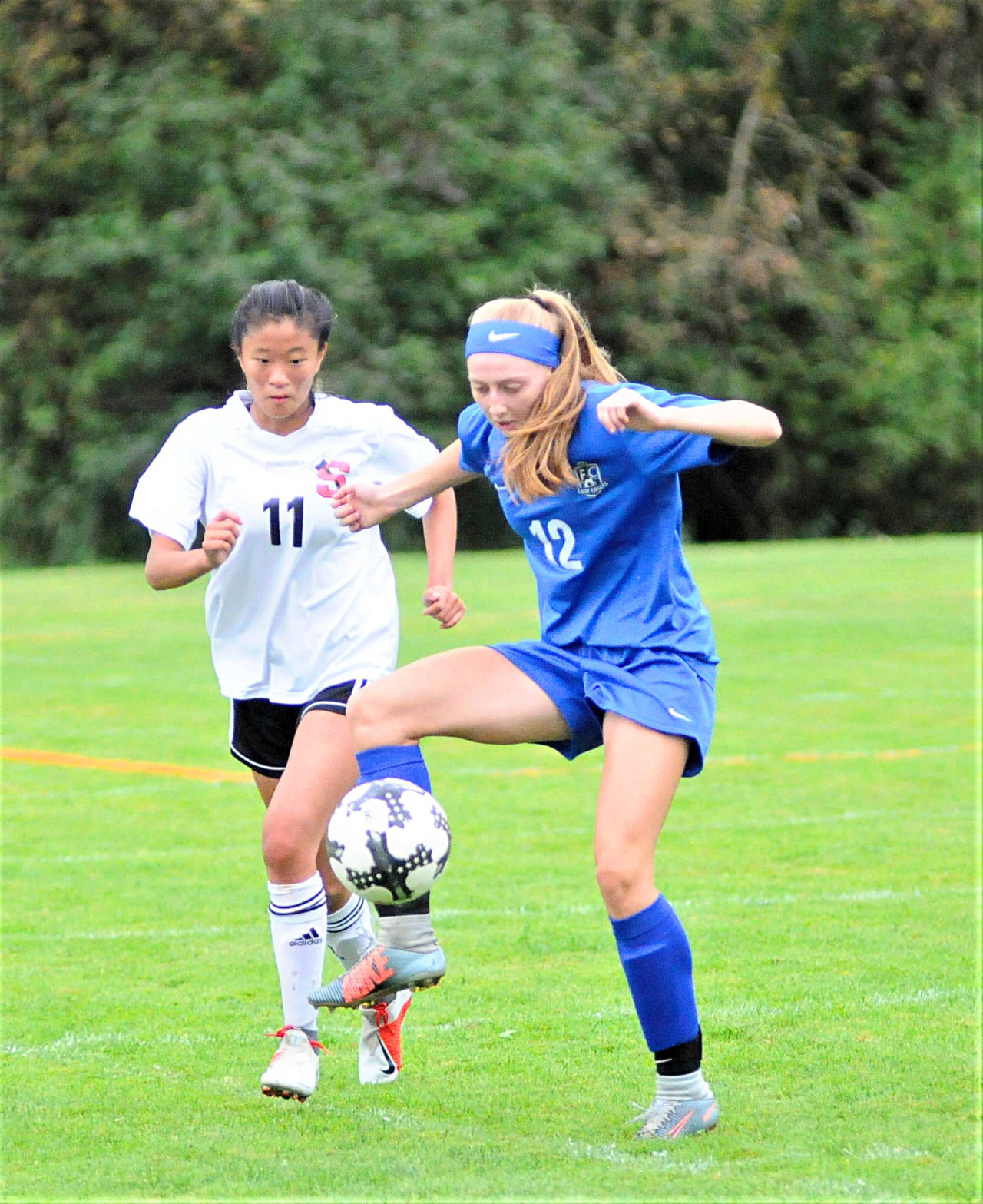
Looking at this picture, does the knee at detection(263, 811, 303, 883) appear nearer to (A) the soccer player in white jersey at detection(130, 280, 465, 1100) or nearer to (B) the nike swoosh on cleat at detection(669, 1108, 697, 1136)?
(A) the soccer player in white jersey at detection(130, 280, 465, 1100)

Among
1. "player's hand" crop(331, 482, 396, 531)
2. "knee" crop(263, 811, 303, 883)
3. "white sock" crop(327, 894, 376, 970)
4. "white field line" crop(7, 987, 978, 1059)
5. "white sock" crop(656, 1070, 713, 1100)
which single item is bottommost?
"white field line" crop(7, 987, 978, 1059)

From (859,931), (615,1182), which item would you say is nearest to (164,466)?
(615,1182)

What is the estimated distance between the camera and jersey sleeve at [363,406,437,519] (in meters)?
5.29

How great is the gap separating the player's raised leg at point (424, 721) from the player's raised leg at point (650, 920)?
0.23m

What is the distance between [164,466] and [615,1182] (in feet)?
7.48

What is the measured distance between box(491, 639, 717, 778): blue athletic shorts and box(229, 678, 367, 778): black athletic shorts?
851 mm

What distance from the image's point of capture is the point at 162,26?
102 feet

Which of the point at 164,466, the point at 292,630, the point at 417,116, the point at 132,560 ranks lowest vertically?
the point at 132,560

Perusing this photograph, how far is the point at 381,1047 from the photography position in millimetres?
4953

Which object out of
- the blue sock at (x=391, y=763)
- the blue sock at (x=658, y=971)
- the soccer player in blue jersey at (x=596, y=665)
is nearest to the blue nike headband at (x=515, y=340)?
the soccer player in blue jersey at (x=596, y=665)

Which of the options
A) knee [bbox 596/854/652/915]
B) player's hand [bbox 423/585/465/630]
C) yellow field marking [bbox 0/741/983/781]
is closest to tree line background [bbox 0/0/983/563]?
yellow field marking [bbox 0/741/983/781]

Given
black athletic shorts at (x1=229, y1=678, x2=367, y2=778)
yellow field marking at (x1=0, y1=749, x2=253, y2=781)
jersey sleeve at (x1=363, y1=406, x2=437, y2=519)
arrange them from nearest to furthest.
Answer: black athletic shorts at (x1=229, y1=678, x2=367, y2=778), jersey sleeve at (x1=363, y1=406, x2=437, y2=519), yellow field marking at (x1=0, y1=749, x2=253, y2=781)

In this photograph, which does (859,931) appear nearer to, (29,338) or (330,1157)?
(330,1157)

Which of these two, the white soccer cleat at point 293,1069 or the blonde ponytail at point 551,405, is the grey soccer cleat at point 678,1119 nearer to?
the white soccer cleat at point 293,1069
